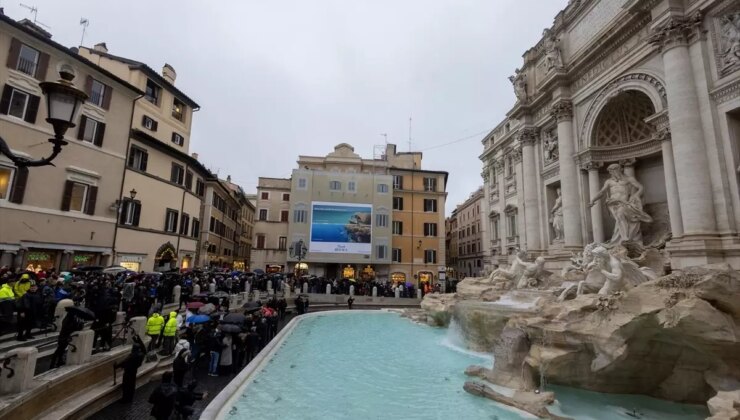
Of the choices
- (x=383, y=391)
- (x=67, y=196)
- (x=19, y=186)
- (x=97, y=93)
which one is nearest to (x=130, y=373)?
(x=383, y=391)

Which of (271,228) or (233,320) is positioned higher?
(271,228)

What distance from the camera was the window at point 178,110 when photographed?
96.1 ft

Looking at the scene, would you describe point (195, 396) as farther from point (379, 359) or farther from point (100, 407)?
point (379, 359)

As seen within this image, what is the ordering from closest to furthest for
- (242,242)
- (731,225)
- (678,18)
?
1. (731,225)
2. (678,18)
3. (242,242)

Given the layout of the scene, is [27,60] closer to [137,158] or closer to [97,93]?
[97,93]

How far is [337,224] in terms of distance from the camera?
38.8 metres

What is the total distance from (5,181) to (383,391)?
19.7 metres

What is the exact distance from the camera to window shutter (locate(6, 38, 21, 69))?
55.7ft

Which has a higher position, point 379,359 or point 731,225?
point 731,225

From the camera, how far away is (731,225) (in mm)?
12188

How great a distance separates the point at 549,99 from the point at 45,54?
92.4 feet

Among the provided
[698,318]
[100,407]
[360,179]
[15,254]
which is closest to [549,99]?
[698,318]

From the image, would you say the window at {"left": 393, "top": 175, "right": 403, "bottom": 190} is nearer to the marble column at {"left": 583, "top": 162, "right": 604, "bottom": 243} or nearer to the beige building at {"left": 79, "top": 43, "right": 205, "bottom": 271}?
the beige building at {"left": 79, "top": 43, "right": 205, "bottom": 271}

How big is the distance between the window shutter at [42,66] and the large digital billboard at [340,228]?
23.6 m
